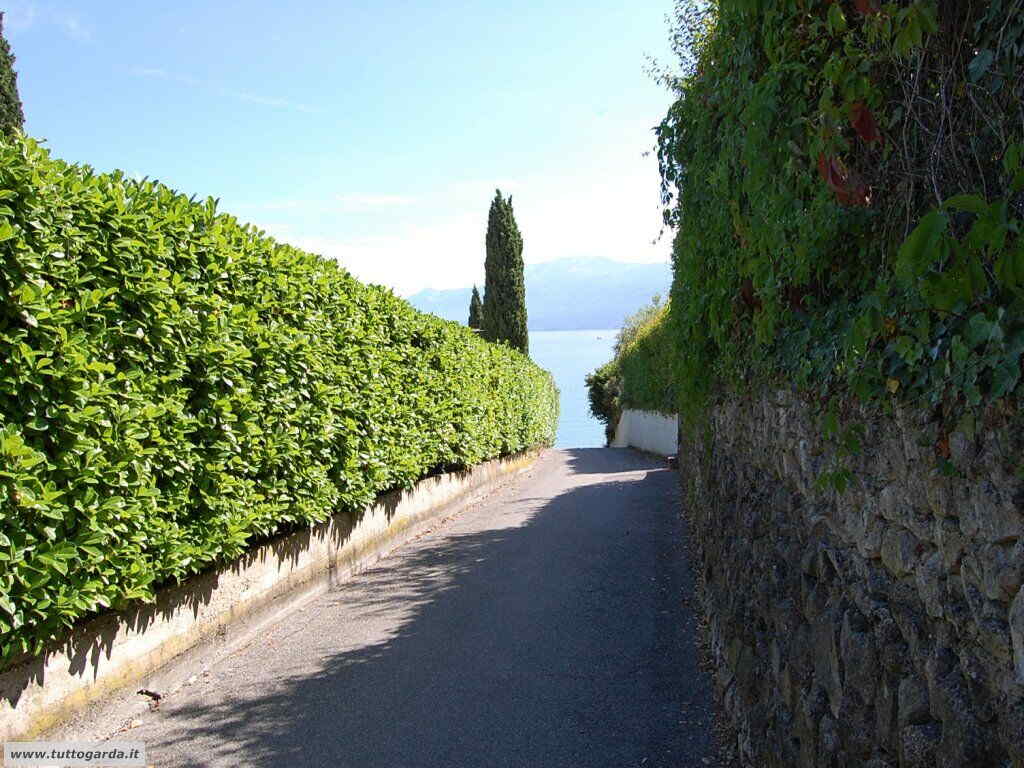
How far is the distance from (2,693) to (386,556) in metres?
5.93

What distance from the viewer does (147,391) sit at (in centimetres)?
464

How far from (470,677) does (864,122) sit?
4.38m

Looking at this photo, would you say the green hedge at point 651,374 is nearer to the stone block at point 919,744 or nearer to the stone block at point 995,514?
the stone block at point 919,744

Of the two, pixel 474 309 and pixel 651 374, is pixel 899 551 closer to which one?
pixel 651 374

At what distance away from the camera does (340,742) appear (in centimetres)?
435

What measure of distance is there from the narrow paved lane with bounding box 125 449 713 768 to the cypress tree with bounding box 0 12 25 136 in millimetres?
8768

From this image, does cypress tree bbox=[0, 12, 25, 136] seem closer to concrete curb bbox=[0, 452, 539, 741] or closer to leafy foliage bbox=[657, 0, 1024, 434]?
concrete curb bbox=[0, 452, 539, 741]

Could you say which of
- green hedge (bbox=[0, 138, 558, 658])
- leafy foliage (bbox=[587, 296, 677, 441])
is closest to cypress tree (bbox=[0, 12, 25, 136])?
green hedge (bbox=[0, 138, 558, 658])

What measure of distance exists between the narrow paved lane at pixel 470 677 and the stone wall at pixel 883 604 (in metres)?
0.93

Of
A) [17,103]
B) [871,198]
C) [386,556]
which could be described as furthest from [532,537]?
[17,103]

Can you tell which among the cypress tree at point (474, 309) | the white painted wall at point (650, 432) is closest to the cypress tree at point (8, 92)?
the white painted wall at point (650, 432)

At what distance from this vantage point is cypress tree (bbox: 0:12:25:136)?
1091 cm

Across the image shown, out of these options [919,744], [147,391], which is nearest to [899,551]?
[919,744]

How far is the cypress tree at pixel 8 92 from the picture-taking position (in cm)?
1091
